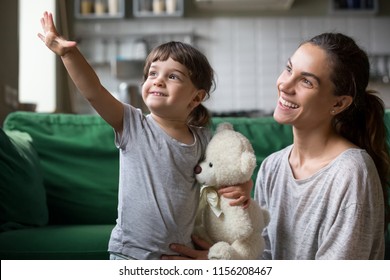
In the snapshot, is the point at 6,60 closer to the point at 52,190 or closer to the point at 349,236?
the point at 52,190

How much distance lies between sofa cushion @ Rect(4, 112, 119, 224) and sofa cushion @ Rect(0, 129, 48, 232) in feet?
0.27

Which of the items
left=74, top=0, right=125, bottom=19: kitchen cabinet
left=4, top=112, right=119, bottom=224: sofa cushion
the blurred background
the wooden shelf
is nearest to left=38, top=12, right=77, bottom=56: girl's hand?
left=4, top=112, right=119, bottom=224: sofa cushion

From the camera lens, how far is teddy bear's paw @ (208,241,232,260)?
2.32 feet

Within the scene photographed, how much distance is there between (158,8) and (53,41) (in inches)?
121

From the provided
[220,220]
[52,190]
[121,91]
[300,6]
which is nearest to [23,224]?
[52,190]

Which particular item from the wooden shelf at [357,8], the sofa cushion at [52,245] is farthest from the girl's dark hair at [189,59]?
the wooden shelf at [357,8]

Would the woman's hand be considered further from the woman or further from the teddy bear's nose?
the teddy bear's nose

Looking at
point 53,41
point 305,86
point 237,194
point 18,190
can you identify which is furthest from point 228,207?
point 18,190

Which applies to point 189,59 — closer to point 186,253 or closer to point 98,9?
point 186,253

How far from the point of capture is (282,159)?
3.12 feet

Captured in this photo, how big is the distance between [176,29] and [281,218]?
9.87 feet

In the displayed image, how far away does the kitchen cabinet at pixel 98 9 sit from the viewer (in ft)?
11.9

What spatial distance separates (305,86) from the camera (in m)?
0.80

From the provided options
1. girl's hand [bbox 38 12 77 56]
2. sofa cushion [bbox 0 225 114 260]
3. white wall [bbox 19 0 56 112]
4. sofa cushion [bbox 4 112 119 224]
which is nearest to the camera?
girl's hand [bbox 38 12 77 56]
